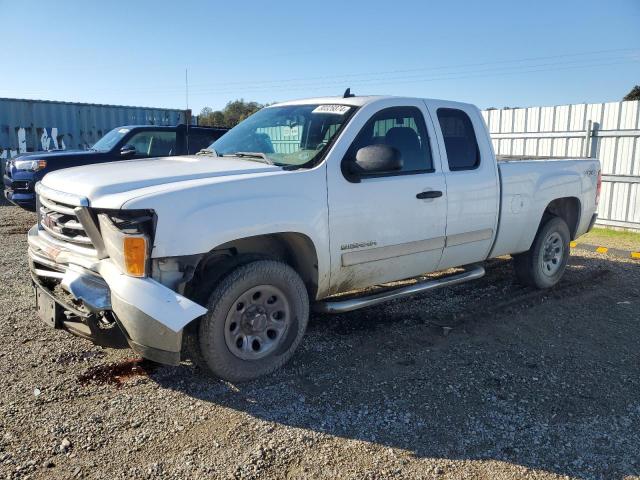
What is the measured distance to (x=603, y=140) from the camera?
11.0 m

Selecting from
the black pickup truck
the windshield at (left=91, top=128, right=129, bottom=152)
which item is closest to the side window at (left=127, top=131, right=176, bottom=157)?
the black pickup truck

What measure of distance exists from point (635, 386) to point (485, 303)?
1924mm

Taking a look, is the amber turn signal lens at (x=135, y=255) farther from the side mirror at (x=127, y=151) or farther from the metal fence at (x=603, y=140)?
the metal fence at (x=603, y=140)

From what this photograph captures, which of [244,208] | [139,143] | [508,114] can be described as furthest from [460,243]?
[508,114]

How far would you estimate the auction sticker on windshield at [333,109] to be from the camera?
4.45 m

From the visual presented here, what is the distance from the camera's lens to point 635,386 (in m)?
3.92

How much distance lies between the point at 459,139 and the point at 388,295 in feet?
5.56

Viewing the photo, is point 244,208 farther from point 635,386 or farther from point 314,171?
point 635,386

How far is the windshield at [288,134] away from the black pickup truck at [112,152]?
18.2 feet

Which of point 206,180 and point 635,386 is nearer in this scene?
point 206,180

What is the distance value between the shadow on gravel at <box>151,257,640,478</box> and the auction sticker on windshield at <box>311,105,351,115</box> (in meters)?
1.90

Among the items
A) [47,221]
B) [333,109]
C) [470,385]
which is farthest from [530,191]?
[47,221]

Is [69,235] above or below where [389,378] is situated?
above

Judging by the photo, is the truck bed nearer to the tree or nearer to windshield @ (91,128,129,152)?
windshield @ (91,128,129,152)
